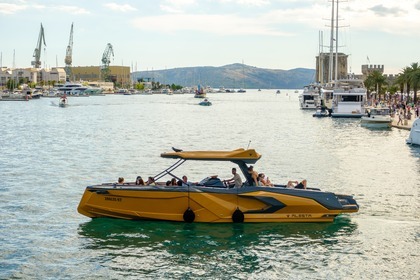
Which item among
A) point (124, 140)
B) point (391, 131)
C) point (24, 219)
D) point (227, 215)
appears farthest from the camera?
point (391, 131)

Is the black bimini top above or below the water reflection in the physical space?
above

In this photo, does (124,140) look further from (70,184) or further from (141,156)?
(70,184)

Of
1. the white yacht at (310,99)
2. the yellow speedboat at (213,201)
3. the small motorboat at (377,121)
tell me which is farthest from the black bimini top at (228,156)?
the white yacht at (310,99)

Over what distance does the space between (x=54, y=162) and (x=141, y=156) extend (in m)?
6.57

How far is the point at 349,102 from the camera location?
93.4 meters

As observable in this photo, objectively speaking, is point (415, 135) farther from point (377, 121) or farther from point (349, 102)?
point (349, 102)

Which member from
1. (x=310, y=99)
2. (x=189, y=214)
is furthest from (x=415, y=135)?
(x=310, y=99)

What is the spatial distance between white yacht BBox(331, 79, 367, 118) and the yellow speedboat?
2814 inches

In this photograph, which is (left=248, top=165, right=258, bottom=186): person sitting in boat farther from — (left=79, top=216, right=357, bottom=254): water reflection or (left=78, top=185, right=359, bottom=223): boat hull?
(left=79, top=216, right=357, bottom=254): water reflection

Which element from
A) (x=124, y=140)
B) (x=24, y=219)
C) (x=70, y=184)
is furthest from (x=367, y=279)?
(x=124, y=140)

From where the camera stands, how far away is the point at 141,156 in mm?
46344

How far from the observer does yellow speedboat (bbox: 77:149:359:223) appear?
2141cm

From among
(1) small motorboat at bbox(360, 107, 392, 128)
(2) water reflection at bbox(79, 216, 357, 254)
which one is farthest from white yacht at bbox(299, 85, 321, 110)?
(2) water reflection at bbox(79, 216, 357, 254)

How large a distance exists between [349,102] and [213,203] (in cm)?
7504
